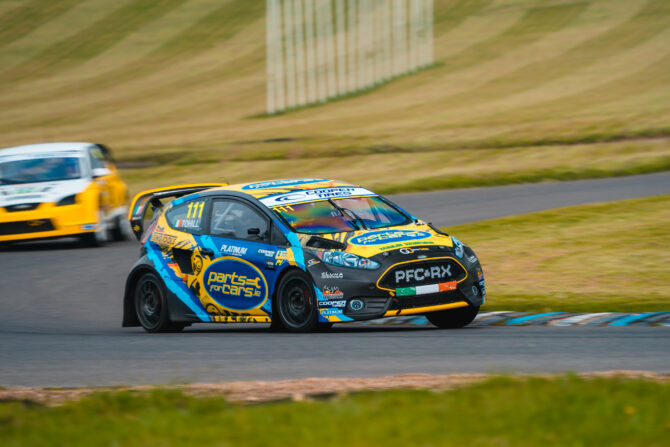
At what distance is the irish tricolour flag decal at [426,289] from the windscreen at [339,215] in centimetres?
97

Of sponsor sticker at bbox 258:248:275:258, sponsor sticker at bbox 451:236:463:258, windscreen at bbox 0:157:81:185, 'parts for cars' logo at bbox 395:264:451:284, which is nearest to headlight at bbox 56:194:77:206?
windscreen at bbox 0:157:81:185

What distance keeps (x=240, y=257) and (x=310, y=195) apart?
0.97 m

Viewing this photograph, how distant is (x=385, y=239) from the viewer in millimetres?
10008

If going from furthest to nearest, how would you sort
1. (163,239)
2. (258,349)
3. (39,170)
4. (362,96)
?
(362,96) → (39,170) → (163,239) → (258,349)

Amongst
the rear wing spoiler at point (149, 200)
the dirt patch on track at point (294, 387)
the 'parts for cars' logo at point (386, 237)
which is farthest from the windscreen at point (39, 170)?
the dirt patch on track at point (294, 387)

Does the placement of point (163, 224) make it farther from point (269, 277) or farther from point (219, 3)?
point (219, 3)

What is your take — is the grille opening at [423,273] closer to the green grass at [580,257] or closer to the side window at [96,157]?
the green grass at [580,257]

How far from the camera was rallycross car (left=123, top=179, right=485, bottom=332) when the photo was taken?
975cm

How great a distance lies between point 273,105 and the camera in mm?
53031

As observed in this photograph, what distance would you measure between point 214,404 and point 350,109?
45414mm

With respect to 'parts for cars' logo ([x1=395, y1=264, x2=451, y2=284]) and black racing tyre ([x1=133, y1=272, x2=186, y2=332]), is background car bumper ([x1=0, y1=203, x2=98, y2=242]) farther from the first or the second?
'parts for cars' logo ([x1=395, y1=264, x2=451, y2=284])

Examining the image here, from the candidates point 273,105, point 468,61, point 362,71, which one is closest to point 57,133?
point 273,105

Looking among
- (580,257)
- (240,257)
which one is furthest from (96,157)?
(240,257)

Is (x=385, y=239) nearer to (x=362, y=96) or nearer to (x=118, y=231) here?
(x=118, y=231)
